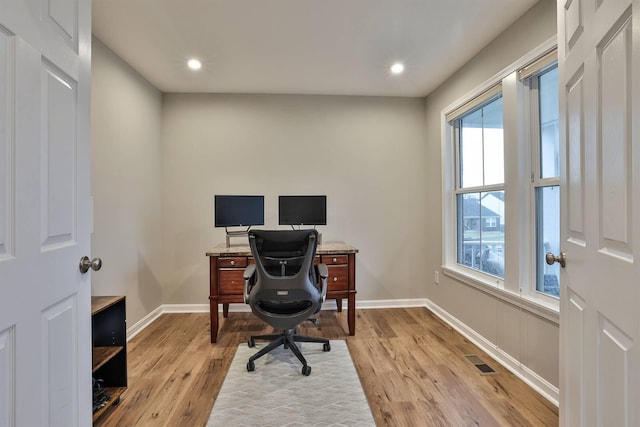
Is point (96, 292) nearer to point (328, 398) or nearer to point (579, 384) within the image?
point (328, 398)

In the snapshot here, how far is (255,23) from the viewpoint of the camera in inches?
89.2

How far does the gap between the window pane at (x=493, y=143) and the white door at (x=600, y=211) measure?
1409 millimetres

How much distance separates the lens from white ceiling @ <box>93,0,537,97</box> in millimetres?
2105

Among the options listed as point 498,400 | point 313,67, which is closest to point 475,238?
point 498,400

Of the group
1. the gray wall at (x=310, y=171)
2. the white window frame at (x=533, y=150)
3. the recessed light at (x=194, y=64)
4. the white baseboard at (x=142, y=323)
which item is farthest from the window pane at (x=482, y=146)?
the white baseboard at (x=142, y=323)

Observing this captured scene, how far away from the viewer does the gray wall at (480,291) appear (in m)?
2.00

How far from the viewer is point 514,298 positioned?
2.28 m

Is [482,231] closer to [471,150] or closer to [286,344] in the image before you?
[471,150]

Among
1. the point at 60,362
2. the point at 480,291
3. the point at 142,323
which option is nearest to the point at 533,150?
the point at 480,291

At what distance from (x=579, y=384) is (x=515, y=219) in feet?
4.60

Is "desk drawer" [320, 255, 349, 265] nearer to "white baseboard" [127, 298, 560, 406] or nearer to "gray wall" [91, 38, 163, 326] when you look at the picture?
"white baseboard" [127, 298, 560, 406]

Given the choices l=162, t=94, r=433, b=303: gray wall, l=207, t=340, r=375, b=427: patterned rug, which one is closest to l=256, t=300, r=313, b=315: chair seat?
l=207, t=340, r=375, b=427: patterned rug

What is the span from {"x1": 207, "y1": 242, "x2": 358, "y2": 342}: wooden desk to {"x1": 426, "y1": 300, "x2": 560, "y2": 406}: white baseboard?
1.01m

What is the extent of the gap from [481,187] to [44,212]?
2.94 meters
